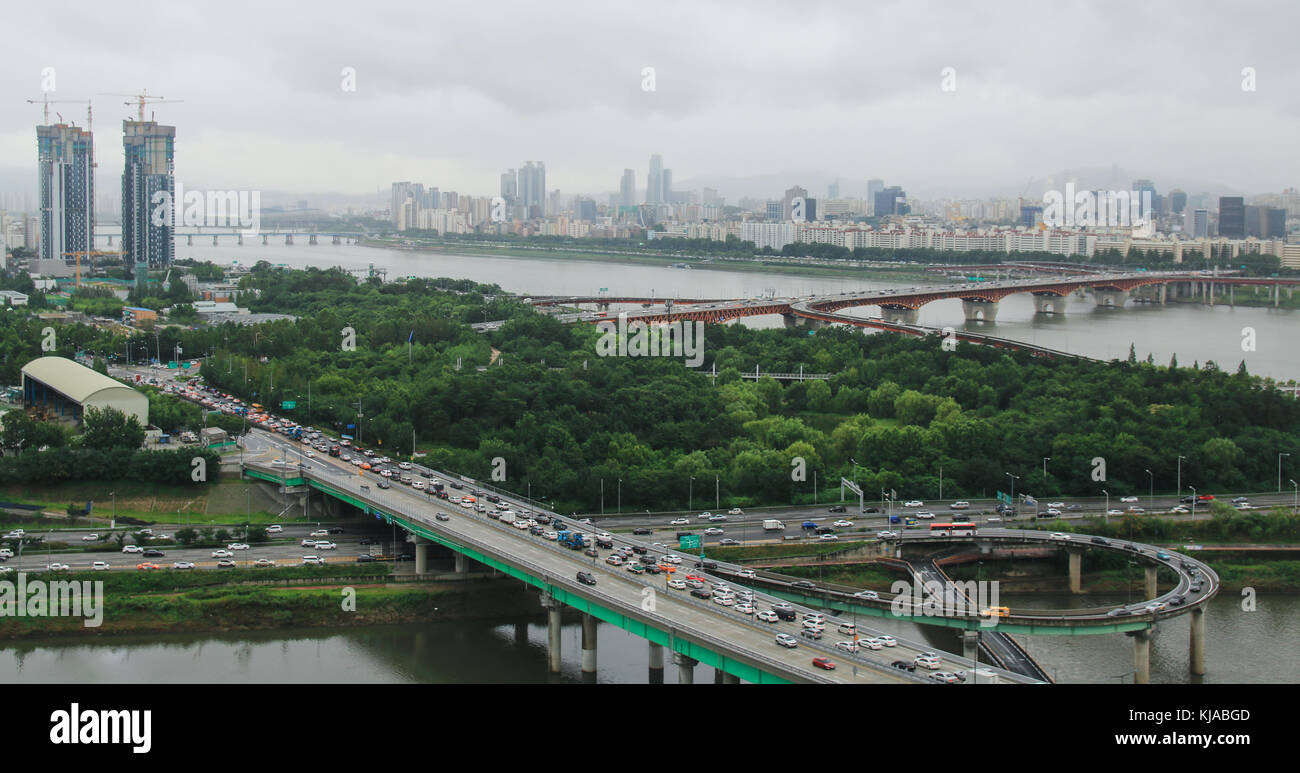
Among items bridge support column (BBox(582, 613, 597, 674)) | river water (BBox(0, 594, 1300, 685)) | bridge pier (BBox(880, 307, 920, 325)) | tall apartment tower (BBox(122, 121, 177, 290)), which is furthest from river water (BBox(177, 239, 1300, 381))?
bridge support column (BBox(582, 613, 597, 674))

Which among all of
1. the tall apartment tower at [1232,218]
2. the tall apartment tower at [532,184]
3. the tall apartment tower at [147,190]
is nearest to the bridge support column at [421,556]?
the tall apartment tower at [147,190]

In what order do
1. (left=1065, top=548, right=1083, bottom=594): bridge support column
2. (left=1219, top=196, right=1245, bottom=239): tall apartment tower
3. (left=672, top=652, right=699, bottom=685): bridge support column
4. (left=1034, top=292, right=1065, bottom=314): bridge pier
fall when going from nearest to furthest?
(left=672, top=652, right=699, bottom=685): bridge support column → (left=1065, top=548, right=1083, bottom=594): bridge support column → (left=1034, top=292, right=1065, bottom=314): bridge pier → (left=1219, top=196, right=1245, bottom=239): tall apartment tower

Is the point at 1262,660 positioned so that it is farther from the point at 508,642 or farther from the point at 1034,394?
the point at 1034,394

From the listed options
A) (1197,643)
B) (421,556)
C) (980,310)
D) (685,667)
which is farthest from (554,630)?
(980,310)

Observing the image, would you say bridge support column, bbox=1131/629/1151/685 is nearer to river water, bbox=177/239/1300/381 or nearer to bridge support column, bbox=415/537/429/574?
bridge support column, bbox=415/537/429/574

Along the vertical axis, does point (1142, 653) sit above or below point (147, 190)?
below

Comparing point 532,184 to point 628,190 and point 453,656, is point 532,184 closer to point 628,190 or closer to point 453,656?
point 628,190
